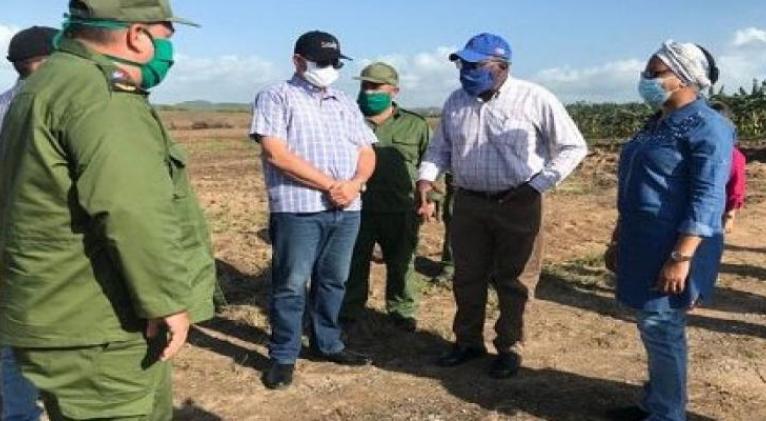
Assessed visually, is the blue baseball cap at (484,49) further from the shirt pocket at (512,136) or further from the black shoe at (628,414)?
the black shoe at (628,414)

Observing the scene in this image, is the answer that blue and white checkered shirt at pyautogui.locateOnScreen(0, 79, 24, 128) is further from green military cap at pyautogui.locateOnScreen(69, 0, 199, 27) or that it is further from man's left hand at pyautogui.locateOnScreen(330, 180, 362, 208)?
man's left hand at pyautogui.locateOnScreen(330, 180, 362, 208)

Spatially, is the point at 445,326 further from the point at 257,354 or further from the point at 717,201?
the point at 717,201

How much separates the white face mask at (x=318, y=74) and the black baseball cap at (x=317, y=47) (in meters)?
0.04

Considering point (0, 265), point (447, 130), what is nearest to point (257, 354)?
point (447, 130)

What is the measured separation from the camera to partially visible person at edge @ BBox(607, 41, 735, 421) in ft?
11.1

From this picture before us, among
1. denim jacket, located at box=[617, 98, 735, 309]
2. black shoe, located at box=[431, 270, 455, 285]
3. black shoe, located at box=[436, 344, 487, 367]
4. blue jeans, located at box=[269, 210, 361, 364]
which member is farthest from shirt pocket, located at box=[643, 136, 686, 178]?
black shoe, located at box=[431, 270, 455, 285]

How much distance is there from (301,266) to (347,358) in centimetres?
78

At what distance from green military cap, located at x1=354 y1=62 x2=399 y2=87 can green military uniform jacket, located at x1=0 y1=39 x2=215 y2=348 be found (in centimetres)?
328

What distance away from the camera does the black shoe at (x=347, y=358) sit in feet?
16.3

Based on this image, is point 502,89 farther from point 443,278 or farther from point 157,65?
point 443,278

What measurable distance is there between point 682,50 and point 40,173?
2675mm

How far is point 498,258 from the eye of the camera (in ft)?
15.8

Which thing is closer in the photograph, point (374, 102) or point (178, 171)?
point (178, 171)

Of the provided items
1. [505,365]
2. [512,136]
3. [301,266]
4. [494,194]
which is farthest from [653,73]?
[301,266]
